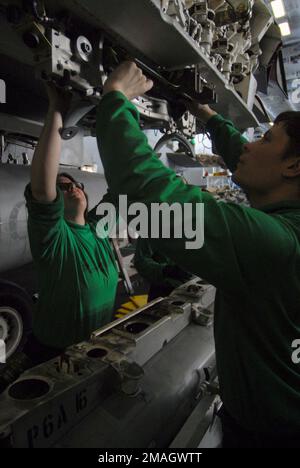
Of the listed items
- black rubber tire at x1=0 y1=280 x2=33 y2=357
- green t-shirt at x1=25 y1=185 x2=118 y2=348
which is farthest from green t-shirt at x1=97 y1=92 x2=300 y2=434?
black rubber tire at x1=0 y1=280 x2=33 y2=357

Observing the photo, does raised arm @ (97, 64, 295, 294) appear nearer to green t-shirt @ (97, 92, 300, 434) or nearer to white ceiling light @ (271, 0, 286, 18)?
green t-shirt @ (97, 92, 300, 434)

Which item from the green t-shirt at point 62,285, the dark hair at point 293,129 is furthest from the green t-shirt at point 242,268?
the green t-shirt at point 62,285

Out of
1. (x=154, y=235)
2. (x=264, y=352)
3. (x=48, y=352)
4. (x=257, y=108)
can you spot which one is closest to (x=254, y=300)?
(x=264, y=352)

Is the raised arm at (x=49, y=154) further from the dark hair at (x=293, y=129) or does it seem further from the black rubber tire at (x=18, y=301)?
the black rubber tire at (x=18, y=301)

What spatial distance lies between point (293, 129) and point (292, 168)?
0.13 m

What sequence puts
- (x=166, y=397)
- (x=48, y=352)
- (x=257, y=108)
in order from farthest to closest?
(x=257, y=108) → (x=48, y=352) → (x=166, y=397)

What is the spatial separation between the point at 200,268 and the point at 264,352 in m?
0.30

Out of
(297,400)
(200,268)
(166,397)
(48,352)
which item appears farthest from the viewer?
(48,352)

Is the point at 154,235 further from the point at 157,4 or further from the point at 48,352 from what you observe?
the point at 48,352

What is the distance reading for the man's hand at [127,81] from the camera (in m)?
0.77

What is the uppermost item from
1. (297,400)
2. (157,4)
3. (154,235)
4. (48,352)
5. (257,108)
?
(257,108)

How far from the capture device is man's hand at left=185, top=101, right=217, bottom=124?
145cm

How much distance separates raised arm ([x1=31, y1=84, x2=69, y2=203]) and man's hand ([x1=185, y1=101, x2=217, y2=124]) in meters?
0.66

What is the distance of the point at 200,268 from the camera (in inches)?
22.9
